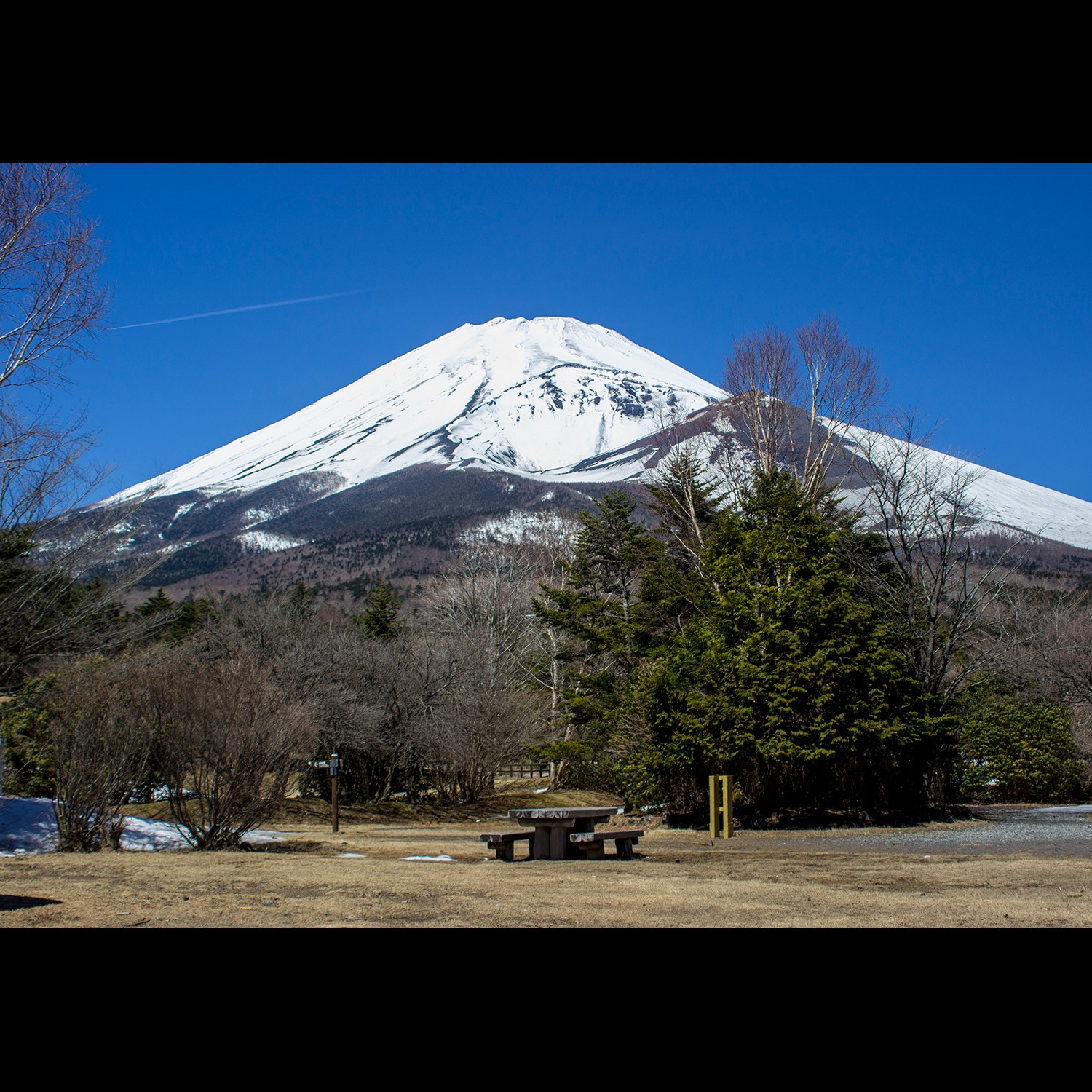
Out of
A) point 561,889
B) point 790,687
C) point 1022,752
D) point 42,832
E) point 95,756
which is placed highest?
point 790,687

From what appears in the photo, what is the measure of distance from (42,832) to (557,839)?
6.85m

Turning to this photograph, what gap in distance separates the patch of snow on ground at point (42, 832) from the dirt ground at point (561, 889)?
1572 mm

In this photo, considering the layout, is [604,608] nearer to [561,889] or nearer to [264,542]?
[561,889]

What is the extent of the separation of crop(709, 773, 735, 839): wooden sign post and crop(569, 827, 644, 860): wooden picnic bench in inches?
117

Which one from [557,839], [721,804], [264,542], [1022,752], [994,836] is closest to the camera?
[557,839]

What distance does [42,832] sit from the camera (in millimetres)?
12867

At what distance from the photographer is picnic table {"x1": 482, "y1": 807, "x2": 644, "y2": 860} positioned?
40.3ft

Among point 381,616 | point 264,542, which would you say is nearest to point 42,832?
point 381,616

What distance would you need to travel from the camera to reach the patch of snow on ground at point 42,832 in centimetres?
1254

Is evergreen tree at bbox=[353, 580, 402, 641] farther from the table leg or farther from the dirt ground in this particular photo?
the dirt ground
